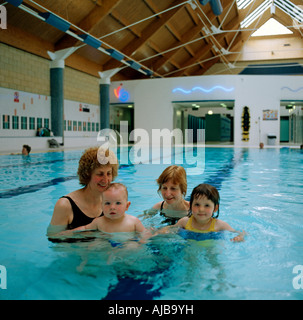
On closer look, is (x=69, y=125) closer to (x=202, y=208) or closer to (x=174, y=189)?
(x=174, y=189)

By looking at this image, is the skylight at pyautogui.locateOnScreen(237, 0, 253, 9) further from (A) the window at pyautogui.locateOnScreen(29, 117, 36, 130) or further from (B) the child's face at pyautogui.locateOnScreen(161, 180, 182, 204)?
(B) the child's face at pyautogui.locateOnScreen(161, 180, 182, 204)

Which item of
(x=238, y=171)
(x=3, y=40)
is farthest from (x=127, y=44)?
(x=238, y=171)

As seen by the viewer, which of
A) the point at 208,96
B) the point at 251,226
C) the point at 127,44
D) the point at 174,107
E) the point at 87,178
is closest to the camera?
the point at 87,178

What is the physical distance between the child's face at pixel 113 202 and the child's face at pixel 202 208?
21.3 inches

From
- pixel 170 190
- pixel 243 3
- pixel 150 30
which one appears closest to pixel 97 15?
pixel 150 30

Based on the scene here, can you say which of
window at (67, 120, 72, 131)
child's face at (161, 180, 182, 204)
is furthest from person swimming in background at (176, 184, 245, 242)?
window at (67, 120, 72, 131)

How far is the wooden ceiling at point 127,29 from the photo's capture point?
492 inches

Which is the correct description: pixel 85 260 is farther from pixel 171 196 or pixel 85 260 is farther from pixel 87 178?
pixel 171 196

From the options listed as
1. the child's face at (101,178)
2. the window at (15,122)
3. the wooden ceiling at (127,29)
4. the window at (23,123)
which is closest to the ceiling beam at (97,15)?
the wooden ceiling at (127,29)

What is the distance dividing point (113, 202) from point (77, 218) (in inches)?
12.2

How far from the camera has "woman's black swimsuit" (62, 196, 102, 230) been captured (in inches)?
91.1

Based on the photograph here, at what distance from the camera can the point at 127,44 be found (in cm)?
1698

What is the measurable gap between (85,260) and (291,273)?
4.27 feet

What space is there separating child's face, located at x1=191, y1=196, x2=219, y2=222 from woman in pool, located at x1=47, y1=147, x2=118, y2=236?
644 mm
